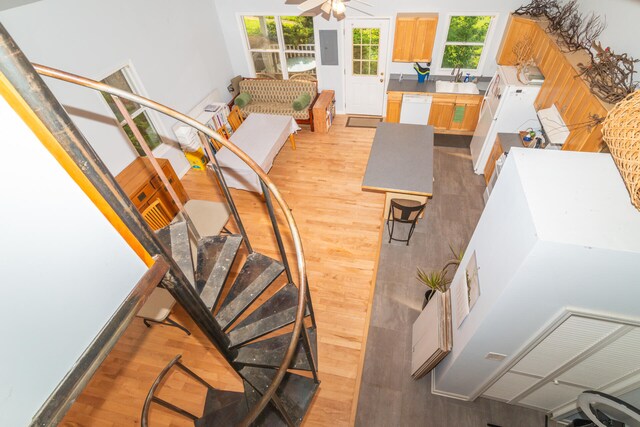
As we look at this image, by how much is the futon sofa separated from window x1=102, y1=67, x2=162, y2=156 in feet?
7.30

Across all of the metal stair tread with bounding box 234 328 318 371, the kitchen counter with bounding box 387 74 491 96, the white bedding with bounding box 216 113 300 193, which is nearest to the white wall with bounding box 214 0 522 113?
the kitchen counter with bounding box 387 74 491 96

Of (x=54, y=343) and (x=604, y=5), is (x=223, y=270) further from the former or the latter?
(x=604, y=5)

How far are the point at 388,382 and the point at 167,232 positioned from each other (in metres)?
2.69

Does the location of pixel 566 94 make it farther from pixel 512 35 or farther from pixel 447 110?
pixel 447 110

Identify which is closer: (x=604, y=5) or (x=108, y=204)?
(x=108, y=204)

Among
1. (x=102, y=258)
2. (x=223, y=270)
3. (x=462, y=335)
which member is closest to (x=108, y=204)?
(x=102, y=258)

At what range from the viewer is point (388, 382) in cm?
315

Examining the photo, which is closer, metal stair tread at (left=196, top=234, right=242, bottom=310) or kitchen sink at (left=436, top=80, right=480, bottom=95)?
metal stair tread at (left=196, top=234, right=242, bottom=310)

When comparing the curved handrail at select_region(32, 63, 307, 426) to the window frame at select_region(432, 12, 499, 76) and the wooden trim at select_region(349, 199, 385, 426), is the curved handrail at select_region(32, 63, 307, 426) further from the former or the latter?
the window frame at select_region(432, 12, 499, 76)

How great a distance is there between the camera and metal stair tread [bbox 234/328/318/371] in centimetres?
213

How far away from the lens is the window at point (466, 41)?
5.39 m

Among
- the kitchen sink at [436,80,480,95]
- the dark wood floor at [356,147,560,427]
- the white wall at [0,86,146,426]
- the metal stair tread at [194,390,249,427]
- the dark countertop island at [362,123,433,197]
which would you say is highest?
the white wall at [0,86,146,426]

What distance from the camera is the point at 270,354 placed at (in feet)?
7.11

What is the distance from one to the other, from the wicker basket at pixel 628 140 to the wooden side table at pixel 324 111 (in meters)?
5.22
